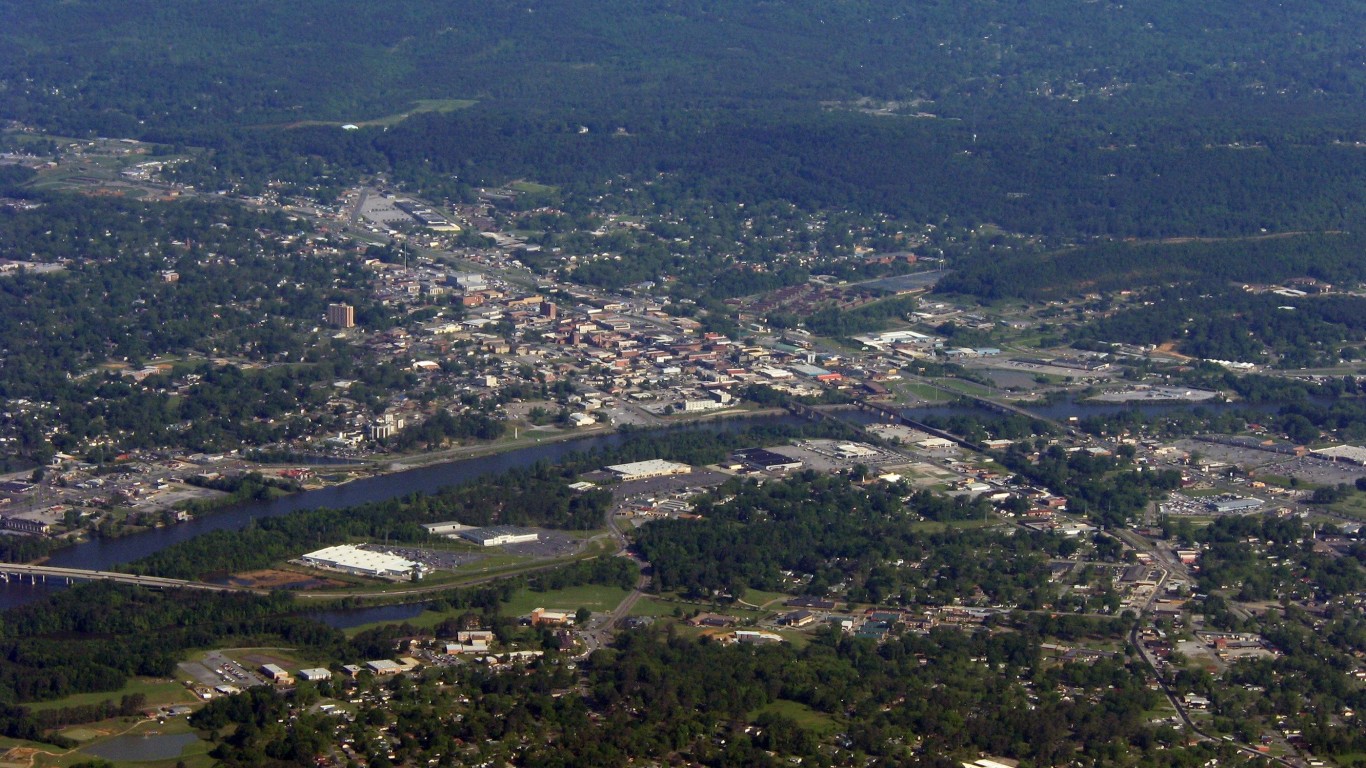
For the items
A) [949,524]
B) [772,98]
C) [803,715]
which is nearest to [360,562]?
[803,715]

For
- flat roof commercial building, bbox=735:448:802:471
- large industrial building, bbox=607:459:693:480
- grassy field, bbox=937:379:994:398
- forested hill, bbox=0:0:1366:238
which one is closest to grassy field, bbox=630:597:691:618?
large industrial building, bbox=607:459:693:480

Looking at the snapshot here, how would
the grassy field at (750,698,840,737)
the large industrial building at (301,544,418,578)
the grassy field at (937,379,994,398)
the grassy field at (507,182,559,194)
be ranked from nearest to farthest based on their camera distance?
1. the grassy field at (750,698,840,737)
2. the large industrial building at (301,544,418,578)
3. the grassy field at (937,379,994,398)
4. the grassy field at (507,182,559,194)

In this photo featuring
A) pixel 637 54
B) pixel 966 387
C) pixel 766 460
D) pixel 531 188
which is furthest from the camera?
pixel 637 54

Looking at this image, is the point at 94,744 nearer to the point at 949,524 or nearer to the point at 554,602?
the point at 554,602

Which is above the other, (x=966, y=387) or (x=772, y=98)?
(x=772, y=98)

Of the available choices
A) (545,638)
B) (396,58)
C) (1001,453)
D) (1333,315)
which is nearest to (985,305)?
(1333,315)

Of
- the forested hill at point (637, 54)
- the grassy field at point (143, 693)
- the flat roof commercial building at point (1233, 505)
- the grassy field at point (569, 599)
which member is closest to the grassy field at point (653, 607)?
the grassy field at point (569, 599)

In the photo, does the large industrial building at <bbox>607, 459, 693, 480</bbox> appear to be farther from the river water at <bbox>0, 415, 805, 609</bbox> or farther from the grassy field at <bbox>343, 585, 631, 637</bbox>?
the grassy field at <bbox>343, 585, 631, 637</bbox>
